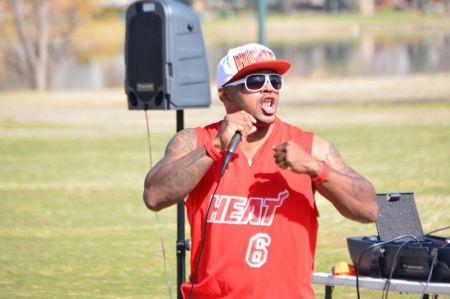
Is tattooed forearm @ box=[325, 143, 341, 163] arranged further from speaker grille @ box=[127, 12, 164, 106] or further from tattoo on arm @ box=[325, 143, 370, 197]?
speaker grille @ box=[127, 12, 164, 106]

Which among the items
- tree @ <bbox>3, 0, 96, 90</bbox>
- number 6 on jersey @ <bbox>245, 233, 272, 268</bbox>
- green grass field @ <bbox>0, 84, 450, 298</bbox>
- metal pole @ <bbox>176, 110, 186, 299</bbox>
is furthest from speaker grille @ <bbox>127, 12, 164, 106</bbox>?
tree @ <bbox>3, 0, 96, 90</bbox>

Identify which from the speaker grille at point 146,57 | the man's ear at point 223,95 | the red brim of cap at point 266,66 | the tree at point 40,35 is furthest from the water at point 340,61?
the red brim of cap at point 266,66

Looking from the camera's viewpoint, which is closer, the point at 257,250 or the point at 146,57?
the point at 257,250

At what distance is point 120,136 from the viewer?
2155 cm

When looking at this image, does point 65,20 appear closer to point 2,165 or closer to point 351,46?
point 351,46

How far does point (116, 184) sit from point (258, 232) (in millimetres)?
10759

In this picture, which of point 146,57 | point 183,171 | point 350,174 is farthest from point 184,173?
point 146,57

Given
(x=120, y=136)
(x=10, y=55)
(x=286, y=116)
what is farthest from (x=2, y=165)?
(x=10, y=55)

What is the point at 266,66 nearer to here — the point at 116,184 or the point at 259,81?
the point at 259,81

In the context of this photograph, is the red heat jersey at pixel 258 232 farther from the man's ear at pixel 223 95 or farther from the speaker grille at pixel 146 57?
the speaker grille at pixel 146 57

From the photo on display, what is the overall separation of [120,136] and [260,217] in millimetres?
16633

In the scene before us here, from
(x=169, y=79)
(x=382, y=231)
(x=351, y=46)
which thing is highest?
(x=169, y=79)

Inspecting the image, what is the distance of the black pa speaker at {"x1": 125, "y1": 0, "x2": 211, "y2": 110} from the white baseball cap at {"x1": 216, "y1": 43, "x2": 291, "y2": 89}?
2.68m

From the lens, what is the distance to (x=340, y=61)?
47500mm
